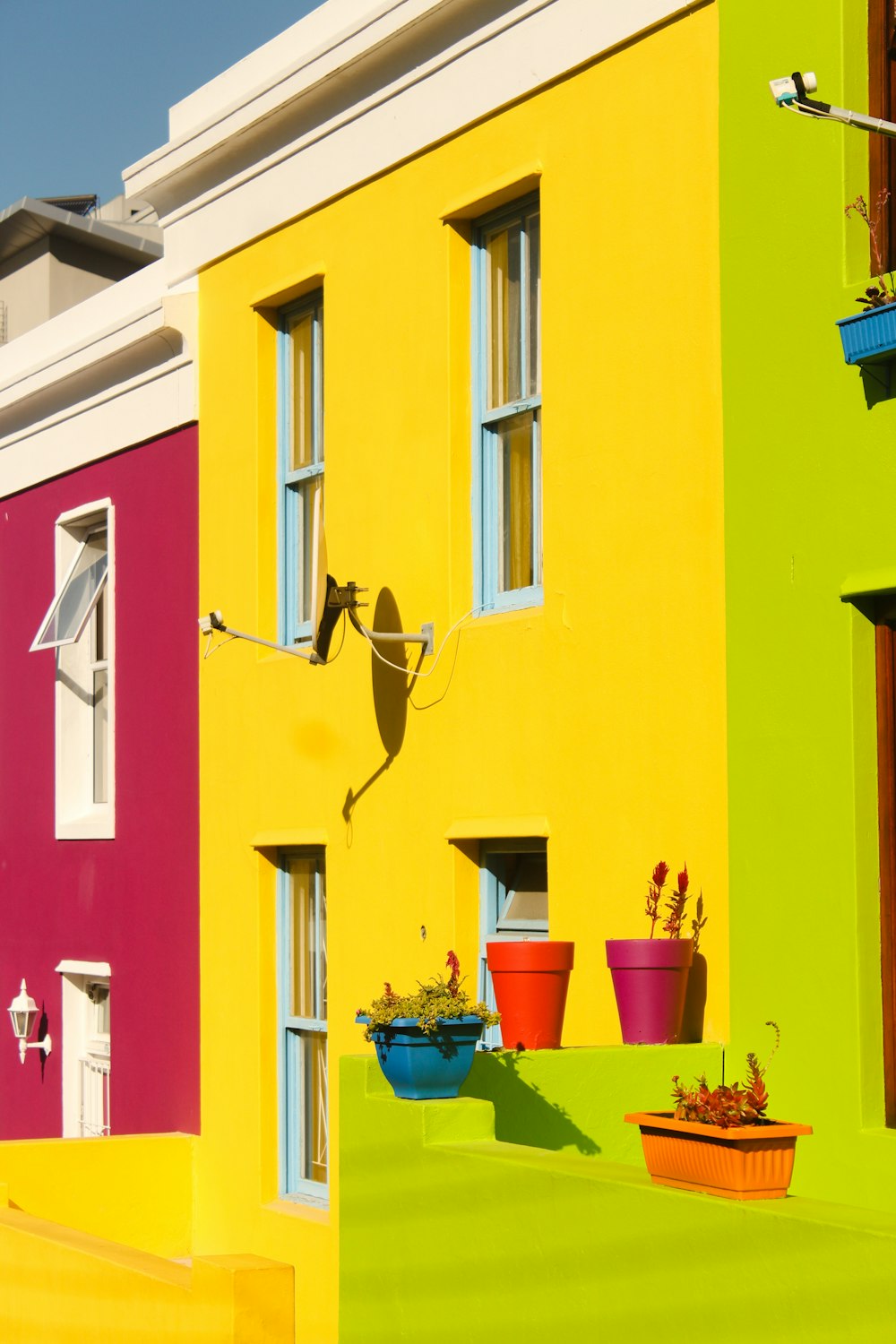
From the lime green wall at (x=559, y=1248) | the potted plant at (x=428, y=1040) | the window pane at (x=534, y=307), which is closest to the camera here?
the lime green wall at (x=559, y=1248)

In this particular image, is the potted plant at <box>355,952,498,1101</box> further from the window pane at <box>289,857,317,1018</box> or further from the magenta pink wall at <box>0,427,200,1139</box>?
the magenta pink wall at <box>0,427,200,1139</box>

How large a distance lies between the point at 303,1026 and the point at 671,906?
10.9 feet

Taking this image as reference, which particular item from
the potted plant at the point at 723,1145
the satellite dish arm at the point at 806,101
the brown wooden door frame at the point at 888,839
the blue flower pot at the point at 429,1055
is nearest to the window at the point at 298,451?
the blue flower pot at the point at 429,1055

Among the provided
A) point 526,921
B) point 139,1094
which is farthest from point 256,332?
point 139,1094

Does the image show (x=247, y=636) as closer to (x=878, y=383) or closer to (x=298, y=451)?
(x=298, y=451)

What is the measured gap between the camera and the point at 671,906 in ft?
23.7

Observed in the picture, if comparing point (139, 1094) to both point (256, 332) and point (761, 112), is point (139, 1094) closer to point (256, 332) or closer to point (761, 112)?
point (256, 332)

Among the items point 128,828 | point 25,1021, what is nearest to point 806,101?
point 128,828

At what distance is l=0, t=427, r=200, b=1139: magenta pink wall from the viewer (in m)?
11.1

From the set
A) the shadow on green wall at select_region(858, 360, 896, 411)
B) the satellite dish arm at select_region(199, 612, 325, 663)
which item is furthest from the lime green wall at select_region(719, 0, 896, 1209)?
the satellite dish arm at select_region(199, 612, 325, 663)

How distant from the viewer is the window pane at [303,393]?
1020cm

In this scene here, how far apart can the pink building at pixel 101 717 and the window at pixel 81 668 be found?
14 millimetres

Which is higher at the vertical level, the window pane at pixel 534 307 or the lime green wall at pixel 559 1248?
the window pane at pixel 534 307

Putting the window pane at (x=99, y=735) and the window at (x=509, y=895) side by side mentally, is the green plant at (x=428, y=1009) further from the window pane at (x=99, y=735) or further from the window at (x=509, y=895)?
the window pane at (x=99, y=735)
